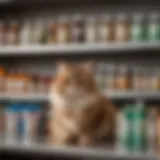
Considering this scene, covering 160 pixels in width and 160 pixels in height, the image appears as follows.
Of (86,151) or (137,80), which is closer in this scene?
(86,151)

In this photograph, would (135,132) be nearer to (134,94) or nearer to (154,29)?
(134,94)

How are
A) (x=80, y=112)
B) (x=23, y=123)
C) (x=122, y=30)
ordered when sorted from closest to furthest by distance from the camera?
(x=80, y=112) → (x=23, y=123) → (x=122, y=30)

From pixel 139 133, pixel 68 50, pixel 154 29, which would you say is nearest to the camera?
pixel 139 133

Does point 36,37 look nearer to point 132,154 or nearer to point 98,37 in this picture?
point 98,37

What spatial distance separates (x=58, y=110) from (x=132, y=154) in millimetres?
520

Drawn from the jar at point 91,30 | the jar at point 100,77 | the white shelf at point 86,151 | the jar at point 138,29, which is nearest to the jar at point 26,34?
the jar at point 91,30

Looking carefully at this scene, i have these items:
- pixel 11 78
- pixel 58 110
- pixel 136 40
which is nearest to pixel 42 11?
pixel 11 78

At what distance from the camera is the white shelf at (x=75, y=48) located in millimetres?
2896

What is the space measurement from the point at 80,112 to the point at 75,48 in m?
1.07

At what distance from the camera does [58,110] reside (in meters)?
2.20

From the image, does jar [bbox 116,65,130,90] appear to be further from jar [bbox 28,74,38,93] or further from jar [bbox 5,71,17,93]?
jar [bbox 5,71,17,93]

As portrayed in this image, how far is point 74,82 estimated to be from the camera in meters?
2.19

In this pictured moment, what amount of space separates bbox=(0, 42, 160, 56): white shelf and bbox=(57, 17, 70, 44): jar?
0.16 ft

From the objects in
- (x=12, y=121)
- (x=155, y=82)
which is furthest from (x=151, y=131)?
(x=12, y=121)
